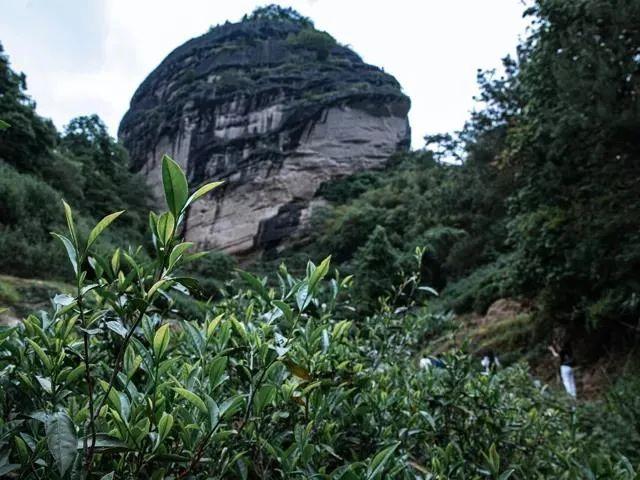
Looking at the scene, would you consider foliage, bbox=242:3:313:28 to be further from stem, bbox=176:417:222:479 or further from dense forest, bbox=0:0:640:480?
stem, bbox=176:417:222:479

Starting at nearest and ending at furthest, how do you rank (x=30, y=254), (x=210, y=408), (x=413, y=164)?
(x=210, y=408), (x=30, y=254), (x=413, y=164)

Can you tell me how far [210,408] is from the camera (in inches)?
25.7

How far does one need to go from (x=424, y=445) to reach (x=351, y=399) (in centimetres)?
37

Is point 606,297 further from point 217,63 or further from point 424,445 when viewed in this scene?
point 217,63

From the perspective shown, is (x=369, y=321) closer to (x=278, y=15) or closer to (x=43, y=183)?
(x=43, y=183)

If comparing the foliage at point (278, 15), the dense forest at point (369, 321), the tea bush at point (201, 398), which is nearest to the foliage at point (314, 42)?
the foliage at point (278, 15)

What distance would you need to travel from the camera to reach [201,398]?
737 millimetres

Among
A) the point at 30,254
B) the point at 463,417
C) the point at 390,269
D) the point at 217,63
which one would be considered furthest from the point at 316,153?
the point at 463,417

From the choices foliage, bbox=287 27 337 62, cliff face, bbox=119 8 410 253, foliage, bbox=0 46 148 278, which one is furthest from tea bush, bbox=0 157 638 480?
foliage, bbox=287 27 337 62

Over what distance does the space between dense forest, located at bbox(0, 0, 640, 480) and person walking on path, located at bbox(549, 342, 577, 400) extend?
0.23m

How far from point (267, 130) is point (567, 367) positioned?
1012 inches

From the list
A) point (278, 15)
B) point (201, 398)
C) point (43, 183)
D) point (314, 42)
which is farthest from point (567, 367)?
point (278, 15)

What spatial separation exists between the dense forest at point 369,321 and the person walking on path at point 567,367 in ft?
0.75

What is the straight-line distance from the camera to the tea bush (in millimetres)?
619
